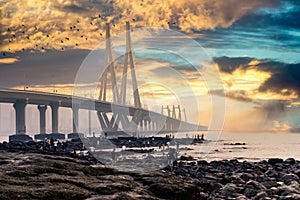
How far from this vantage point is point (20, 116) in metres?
127

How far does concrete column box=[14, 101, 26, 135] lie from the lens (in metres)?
122

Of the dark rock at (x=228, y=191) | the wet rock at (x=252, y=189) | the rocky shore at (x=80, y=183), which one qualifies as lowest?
the wet rock at (x=252, y=189)

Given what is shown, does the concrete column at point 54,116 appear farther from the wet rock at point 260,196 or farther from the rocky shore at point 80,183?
the wet rock at point 260,196

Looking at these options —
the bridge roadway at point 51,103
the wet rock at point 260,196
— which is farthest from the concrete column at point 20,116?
the wet rock at point 260,196

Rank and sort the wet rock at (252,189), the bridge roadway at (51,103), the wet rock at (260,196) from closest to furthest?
the wet rock at (260,196) < the wet rock at (252,189) < the bridge roadway at (51,103)

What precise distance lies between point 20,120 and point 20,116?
2.61 metres

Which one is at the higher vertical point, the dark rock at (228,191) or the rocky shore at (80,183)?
the rocky shore at (80,183)

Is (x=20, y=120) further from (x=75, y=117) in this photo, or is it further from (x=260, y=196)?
(x=260, y=196)

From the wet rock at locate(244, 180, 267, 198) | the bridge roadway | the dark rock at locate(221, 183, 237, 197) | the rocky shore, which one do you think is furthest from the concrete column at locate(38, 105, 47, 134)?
the rocky shore

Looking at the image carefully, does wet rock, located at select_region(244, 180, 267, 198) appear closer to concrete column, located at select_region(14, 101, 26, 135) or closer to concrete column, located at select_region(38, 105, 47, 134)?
concrete column, located at select_region(14, 101, 26, 135)

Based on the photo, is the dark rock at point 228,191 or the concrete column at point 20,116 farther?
the concrete column at point 20,116

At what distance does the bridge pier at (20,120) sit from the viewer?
12219cm

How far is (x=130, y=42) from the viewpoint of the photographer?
135 metres

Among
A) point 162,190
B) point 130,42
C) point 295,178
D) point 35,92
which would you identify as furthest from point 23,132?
point 162,190
